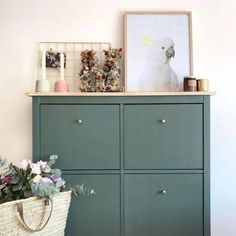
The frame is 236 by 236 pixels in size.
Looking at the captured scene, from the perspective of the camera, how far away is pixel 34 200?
68.2 inches

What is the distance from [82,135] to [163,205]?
1.99 ft

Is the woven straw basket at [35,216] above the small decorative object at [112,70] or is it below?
below

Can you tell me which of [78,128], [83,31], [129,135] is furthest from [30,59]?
[129,135]

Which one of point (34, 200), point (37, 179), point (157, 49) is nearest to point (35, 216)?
point (34, 200)

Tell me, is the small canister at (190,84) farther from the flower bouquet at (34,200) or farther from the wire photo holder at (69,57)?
the flower bouquet at (34,200)

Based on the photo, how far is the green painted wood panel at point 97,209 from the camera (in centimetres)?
200

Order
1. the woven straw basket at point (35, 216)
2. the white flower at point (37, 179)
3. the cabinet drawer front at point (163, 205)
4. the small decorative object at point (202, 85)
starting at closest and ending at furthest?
the woven straw basket at point (35, 216) < the white flower at point (37, 179) < the cabinet drawer front at point (163, 205) < the small decorative object at point (202, 85)

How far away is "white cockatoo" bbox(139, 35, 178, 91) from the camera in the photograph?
225cm

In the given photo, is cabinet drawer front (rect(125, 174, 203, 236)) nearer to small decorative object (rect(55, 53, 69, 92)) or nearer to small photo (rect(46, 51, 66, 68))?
small decorative object (rect(55, 53, 69, 92))

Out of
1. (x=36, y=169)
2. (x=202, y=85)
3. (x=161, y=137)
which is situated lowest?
(x=36, y=169)

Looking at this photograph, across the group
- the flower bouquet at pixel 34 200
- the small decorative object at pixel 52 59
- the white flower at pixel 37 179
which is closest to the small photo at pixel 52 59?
the small decorative object at pixel 52 59

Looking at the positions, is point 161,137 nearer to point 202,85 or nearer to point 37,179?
point 202,85

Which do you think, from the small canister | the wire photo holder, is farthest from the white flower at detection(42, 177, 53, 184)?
the small canister

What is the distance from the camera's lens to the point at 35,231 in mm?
1697
